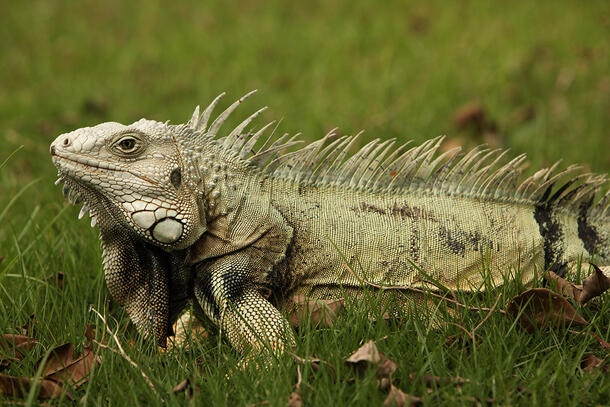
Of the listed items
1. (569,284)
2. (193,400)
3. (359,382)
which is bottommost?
(193,400)

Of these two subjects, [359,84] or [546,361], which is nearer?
[546,361]

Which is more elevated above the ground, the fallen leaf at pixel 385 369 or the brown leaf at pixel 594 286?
the brown leaf at pixel 594 286

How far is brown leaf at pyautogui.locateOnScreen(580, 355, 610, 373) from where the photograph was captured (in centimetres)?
308

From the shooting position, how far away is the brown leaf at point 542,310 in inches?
130

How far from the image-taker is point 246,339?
3344mm

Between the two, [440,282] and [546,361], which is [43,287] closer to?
[440,282]

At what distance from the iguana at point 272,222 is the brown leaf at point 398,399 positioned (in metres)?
0.60

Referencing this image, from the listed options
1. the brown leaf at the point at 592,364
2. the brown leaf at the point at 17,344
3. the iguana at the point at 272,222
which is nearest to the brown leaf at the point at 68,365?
the brown leaf at the point at 17,344

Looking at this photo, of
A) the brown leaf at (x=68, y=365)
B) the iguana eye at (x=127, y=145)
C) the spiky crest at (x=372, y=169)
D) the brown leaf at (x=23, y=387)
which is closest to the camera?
the brown leaf at (x=23, y=387)

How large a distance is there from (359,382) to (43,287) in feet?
7.11

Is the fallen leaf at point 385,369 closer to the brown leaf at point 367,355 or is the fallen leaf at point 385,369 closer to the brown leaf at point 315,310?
the brown leaf at point 367,355

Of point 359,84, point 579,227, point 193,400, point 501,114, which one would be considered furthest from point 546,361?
point 359,84

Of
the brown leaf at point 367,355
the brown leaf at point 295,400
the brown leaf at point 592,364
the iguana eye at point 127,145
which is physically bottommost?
the brown leaf at point 295,400

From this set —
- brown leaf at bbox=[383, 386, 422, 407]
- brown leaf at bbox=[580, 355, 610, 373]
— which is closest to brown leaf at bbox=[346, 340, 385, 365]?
brown leaf at bbox=[383, 386, 422, 407]
